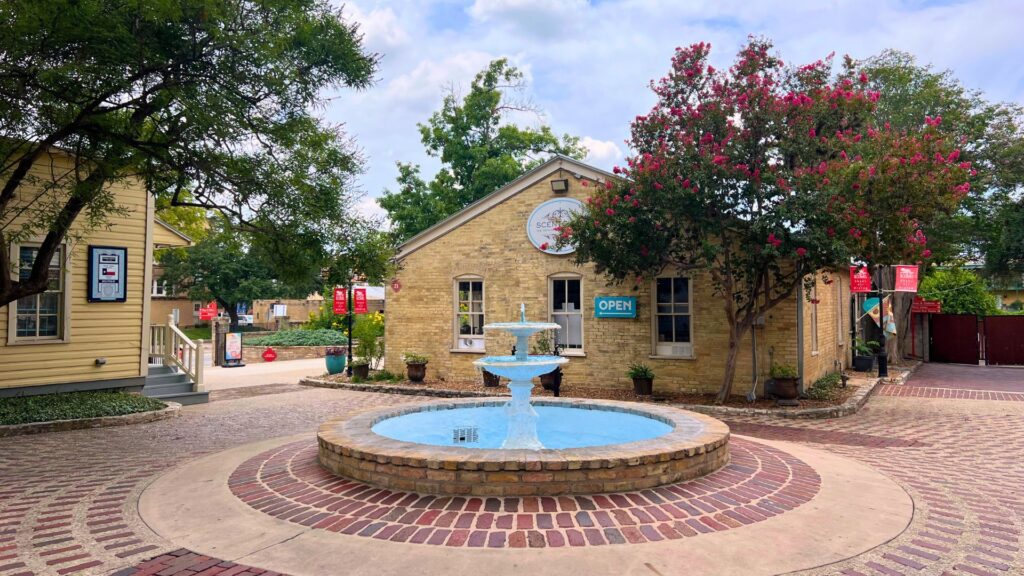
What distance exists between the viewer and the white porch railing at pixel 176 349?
1319 centimetres

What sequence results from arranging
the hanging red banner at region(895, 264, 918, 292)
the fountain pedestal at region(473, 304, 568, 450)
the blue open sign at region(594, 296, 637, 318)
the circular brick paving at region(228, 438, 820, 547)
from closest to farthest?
1. the circular brick paving at region(228, 438, 820, 547)
2. the fountain pedestal at region(473, 304, 568, 450)
3. the blue open sign at region(594, 296, 637, 318)
4. the hanging red banner at region(895, 264, 918, 292)

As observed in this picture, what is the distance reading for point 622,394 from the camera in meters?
13.2

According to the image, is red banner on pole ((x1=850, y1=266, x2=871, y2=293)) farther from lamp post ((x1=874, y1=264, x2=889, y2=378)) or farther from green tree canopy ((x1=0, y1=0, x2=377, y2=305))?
green tree canopy ((x1=0, y1=0, x2=377, y2=305))

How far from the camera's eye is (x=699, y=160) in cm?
1074

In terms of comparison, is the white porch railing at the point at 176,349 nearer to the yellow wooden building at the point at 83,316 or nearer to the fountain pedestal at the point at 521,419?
the yellow wooden building at the point at 83,316

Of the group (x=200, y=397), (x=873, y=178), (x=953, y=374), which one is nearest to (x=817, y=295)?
(x=873, y=178)

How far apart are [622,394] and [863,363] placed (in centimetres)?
1001

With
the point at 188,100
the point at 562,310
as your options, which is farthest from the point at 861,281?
the point at 188,100

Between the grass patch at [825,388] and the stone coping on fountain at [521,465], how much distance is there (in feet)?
25.0

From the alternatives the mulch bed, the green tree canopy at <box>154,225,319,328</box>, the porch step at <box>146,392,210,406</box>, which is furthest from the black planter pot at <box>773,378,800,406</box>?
the green tree canopy at <box>154,225,319,328</box>

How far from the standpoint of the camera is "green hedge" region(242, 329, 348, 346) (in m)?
26.3

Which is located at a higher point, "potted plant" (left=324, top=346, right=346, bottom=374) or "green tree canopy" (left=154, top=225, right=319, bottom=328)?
"green tree canopy" (left=154, top=225, right=319, bottom=328)

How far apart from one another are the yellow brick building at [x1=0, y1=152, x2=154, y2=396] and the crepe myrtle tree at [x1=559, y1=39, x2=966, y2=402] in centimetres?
908

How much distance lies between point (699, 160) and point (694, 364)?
15.4ft
